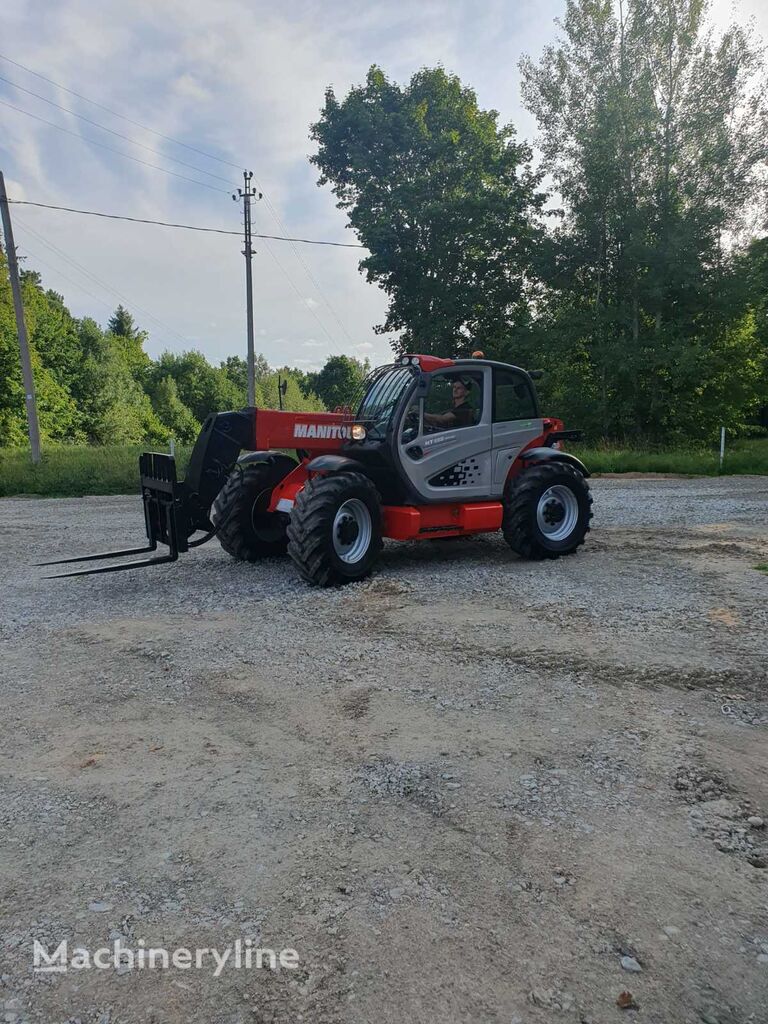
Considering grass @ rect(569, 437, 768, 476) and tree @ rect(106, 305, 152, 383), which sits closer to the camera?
grass @ rect(569, 437, 768, 476)

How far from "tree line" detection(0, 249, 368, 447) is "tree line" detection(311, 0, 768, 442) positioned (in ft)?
26.8

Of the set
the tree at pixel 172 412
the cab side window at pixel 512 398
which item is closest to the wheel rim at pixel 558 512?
the cab side window at pixel 512 398

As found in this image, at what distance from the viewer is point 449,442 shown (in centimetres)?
824

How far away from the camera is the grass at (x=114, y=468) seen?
1764cm

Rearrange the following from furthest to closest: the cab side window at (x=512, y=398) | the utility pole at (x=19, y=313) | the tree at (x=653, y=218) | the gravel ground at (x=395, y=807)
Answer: the tree at (x=653, y=218) → the utility pole at (x=19, y=313) → the cab side window at (x=512, y=398) → the gravel ground at (x=395, y=807)

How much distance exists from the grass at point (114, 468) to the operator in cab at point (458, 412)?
9254 millimetres

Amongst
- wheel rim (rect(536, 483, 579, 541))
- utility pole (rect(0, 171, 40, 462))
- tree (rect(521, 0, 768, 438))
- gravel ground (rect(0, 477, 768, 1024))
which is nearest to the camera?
gravel ground (rect(0, 477, 768, 1024))

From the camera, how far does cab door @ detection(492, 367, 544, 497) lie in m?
8.70

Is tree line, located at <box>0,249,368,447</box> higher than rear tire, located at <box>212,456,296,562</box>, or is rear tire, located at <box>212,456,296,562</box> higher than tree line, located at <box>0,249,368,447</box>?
tree line, located at <box>0,249,368,447</box>

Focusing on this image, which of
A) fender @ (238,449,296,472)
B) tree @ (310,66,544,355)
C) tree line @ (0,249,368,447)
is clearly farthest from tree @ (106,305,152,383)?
fender @ (238,449,296,472)

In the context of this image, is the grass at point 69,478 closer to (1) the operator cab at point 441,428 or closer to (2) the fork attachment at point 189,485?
(2) the fork attachment at point 189,485

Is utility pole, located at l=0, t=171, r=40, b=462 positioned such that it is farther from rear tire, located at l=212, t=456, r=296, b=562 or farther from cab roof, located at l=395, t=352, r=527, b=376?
cab roof, located at l=395, t=352, r=527, b=376

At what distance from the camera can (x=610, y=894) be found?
2713 millimetres

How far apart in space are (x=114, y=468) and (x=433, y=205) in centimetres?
1834
